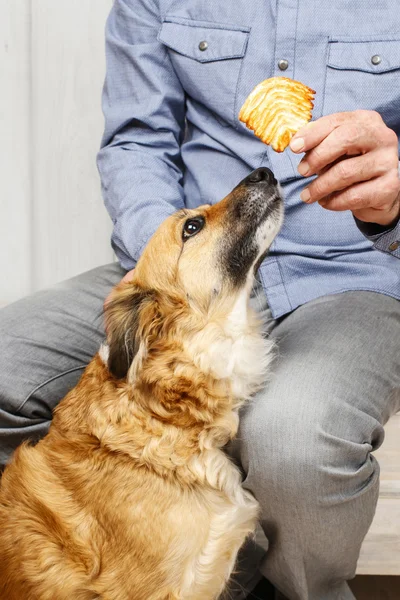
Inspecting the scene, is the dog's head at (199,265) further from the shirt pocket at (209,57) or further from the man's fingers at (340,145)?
the shirt pocket at (209,57)

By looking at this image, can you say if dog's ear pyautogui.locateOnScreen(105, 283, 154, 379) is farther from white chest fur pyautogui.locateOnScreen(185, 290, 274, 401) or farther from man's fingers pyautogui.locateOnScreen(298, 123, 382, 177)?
man's fingers pyautogui.locateOnScreen(298, 123, 382, 177)

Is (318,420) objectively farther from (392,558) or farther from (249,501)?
(392,558)

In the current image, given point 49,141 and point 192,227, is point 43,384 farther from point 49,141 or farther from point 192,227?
point 49,141

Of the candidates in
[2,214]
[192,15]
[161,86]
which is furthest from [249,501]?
[2,214]

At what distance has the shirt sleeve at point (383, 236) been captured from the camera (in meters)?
1.48

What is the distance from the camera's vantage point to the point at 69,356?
1.77 metres

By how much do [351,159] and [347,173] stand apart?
0.03 meters

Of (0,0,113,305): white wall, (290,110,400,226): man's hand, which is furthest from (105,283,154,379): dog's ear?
(0,0,113,305): white wall

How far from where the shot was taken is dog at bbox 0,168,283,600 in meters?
1.37

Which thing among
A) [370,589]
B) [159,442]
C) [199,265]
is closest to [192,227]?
[199,265]

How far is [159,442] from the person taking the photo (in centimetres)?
144

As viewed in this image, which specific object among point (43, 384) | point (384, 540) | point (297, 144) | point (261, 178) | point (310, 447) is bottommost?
point (384, 540)

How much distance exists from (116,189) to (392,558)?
1212 mm

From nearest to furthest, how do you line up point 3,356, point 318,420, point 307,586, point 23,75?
point 318,420 < point 307,586 < point 3,356 < point 23,75
